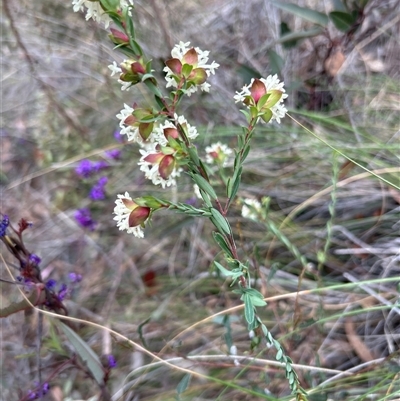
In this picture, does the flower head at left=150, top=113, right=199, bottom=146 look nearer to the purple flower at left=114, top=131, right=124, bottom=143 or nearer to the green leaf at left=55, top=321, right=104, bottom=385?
the green leaf at left=55, top=321, right=104, bottom=385

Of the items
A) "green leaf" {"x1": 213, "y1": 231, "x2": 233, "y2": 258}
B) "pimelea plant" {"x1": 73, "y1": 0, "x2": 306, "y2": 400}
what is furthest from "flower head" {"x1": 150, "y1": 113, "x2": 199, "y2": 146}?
"green leaf" {"x1": 213, "y1": 231, "x2": 233, "y2": 258}

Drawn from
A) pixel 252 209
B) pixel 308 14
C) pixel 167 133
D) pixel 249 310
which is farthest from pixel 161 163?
pixel 308 14

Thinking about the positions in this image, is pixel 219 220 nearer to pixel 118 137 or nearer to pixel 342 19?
pixel 342 19

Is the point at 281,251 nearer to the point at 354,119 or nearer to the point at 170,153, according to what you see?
the point at 354,119

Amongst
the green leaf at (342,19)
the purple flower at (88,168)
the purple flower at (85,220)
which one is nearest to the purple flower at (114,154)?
the purple flower at (88,168)

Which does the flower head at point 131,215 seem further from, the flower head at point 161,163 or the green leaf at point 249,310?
the green leaf at point 249,310

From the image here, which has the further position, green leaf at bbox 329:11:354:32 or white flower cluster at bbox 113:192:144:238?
green leaf at bbox 329:11:354:32
